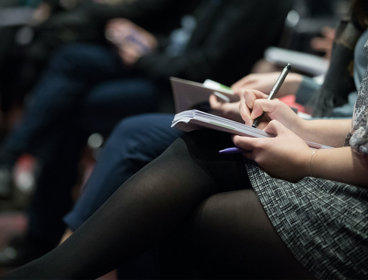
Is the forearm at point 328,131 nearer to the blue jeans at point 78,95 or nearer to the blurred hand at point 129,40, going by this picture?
the blue jeans at point 78,95

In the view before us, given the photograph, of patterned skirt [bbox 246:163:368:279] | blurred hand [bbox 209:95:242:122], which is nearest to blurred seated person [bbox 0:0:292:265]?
blurred hand [bbox 209:95:242:122]

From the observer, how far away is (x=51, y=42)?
2.39 metres

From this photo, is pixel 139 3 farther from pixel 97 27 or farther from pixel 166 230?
pixel 166 230

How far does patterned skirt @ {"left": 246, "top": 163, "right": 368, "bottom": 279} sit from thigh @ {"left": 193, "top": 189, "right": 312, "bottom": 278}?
3cm

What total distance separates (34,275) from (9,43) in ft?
8.01

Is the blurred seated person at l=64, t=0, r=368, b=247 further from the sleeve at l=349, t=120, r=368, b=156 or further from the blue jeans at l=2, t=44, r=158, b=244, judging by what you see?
the blue jeans at l=2, t=44, r=158, b=244

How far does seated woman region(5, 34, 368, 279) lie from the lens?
875 mm

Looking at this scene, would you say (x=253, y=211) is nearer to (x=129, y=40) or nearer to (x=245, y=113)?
(x=245, y=113)

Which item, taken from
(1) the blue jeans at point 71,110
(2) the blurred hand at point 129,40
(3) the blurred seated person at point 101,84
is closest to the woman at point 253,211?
(3) the blurred seated person at point 101,84

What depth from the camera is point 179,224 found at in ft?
3.18

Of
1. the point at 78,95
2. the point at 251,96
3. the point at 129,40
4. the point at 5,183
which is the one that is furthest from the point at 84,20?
the point at 251,96

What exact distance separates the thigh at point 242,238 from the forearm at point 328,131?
0.17 metres

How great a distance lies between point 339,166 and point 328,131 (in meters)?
0.17

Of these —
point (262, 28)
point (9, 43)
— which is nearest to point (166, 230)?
point (262, 28)
